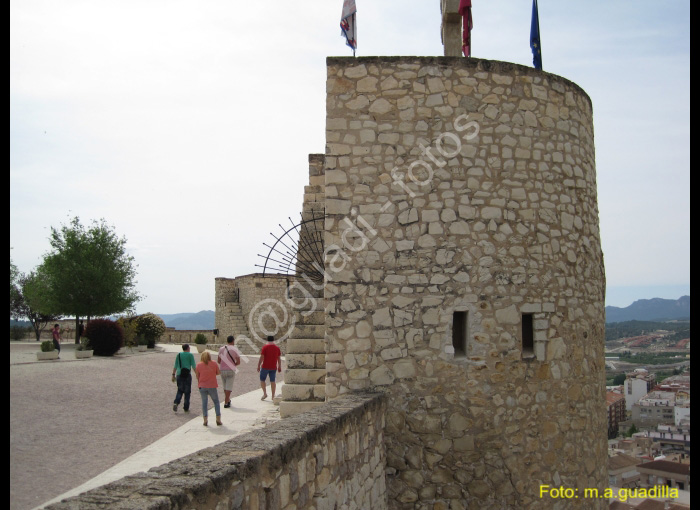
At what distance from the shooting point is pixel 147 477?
308 centimetres

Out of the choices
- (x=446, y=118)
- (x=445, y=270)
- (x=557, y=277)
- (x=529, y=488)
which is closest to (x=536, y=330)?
(x=557, y=277)

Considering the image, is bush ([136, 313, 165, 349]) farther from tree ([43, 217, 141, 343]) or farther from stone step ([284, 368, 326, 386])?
stone step ([284, 368, 326, 386])

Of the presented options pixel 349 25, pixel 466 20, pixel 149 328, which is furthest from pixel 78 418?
pixel 149 328

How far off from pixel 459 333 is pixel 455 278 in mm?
580

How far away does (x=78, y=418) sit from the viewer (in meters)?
10.8

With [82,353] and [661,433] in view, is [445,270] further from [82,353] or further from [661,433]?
[661,433]

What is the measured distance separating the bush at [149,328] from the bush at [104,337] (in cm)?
555

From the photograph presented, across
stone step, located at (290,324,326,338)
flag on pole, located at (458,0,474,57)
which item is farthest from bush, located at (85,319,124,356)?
flag on pole, located at (458,0,474,57)

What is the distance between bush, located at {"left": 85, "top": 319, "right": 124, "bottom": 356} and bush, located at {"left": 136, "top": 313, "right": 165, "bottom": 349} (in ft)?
18.2

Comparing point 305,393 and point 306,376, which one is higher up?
point 306,376

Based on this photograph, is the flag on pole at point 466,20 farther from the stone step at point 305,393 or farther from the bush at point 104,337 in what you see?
the bush at point 104,337

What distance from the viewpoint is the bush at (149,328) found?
28.3 metres

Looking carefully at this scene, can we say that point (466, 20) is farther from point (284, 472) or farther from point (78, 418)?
point (78, 418)
